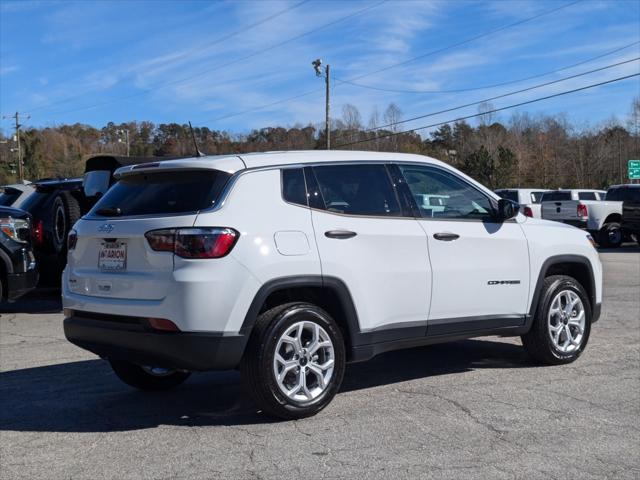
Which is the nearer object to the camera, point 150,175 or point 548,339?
point 150,175

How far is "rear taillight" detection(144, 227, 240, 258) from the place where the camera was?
4562 mm

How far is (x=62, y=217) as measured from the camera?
10.4m

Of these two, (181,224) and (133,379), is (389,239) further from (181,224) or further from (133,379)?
(133,379)

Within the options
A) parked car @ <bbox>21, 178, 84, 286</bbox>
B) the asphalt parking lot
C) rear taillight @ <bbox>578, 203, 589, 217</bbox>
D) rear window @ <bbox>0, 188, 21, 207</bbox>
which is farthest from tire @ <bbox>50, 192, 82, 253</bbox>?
rear taillight @ <bbox>578, 203, 589, 217</bbox>

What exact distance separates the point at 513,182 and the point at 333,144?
13775 millimetres

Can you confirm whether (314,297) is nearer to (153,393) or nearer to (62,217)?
(153,393)

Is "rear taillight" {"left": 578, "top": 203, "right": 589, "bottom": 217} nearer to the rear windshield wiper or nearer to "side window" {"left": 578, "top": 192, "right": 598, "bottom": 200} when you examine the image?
"side window" {"left": 578, "top": 192, "right": 598, "bottom": 200}

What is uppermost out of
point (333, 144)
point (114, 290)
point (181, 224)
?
point (333, 144)

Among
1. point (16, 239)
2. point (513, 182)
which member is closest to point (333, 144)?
point (513, 182)

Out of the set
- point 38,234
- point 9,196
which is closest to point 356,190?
point 38,234

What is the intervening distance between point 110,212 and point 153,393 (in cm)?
164

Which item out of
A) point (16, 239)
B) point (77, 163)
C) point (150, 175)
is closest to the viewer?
point (150, 175)

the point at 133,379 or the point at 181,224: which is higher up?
the point at 181,224

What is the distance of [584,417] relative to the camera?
5051mm
